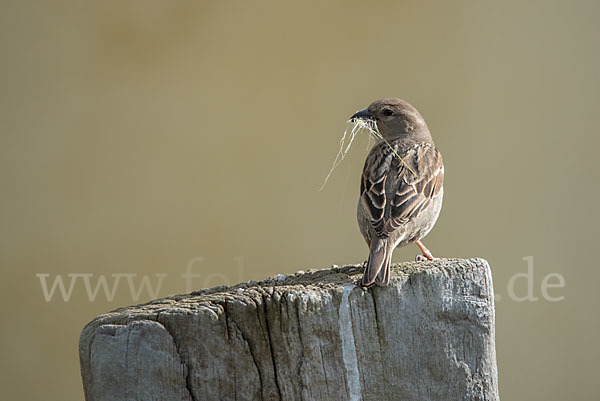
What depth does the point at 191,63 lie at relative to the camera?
530 cm

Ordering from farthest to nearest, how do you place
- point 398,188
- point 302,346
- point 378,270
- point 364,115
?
point 364,115
point 398,188
point 378,270
point 302,346

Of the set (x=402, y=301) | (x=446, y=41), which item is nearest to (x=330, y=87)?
(x=446, y=41)

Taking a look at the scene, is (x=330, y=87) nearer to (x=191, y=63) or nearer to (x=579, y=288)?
(x=191, y=63)

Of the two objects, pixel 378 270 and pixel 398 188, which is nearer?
pixel 378 270

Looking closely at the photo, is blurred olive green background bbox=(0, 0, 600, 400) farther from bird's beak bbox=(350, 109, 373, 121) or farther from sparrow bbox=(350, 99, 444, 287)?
sparrow bbox=(350, 99, 444, 287)

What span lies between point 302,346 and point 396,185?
1.68 metres

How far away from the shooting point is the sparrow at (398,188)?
3.57 metres

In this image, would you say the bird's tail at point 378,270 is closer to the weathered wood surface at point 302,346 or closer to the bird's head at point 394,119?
the weathered wood surface at point 302,346

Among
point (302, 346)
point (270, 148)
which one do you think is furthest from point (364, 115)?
point (302, 346)

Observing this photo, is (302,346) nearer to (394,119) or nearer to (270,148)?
(394,119)

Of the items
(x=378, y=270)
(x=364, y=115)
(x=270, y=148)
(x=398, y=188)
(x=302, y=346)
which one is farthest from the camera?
(x=270, y=148)

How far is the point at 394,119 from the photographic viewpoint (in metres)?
4.53

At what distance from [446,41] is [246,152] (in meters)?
1.71

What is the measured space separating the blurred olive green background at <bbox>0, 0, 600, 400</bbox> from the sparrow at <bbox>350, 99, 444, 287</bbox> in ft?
2.01
